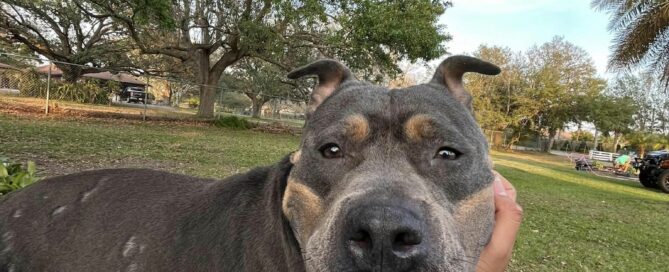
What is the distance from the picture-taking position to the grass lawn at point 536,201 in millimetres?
6874

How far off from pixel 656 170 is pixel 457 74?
22.5 m

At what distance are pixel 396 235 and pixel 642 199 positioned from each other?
18083 mm

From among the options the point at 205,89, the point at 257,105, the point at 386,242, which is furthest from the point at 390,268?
the point at 257,105

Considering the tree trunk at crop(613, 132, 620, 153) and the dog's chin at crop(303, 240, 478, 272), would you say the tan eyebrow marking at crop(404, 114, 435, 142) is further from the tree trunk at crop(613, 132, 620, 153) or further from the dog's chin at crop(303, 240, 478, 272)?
the tree trunk at crop(613, 132, 620, 153)

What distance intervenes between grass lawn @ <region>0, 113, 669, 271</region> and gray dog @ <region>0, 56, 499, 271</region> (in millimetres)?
4195

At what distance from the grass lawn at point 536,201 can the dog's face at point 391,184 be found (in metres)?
4.17

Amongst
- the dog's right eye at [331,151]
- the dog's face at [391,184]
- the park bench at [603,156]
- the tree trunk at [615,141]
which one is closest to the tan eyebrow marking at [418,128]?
the dog's face at [391,184]

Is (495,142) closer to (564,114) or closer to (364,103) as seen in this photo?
(564,114)

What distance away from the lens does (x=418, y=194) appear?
5.91 feet

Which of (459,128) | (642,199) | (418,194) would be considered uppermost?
(459,128)

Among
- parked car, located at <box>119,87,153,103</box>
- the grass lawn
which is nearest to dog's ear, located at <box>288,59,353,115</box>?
the grass lawn

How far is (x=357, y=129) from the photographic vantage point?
7.04ft

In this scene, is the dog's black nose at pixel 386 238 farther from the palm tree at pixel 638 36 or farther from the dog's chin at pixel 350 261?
the palm tree at pixel 638 36

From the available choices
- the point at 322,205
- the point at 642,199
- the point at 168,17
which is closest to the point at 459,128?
the point at 322,205
